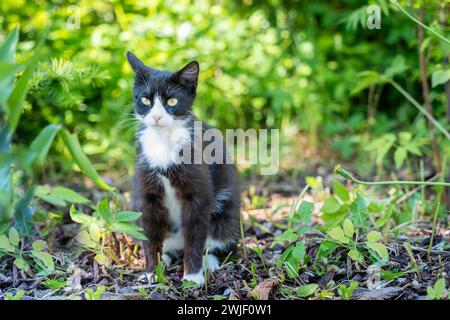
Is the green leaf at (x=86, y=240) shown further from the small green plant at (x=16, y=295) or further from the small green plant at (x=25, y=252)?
the small green plant at (x=16, y=295)

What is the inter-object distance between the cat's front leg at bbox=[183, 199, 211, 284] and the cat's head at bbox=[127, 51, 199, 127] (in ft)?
1.33

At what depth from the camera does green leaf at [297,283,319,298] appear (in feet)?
8.02

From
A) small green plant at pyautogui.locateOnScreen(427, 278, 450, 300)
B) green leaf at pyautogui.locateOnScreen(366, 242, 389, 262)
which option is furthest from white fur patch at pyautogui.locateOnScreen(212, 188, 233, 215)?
small green plant at pyautogui.locateOnScreen(427, 278, 450, 300)

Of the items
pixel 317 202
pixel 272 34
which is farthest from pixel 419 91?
pixel 317 202

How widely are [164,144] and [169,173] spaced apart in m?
0.15

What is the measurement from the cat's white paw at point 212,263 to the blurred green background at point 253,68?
1.28 meters

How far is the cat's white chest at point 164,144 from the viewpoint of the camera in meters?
2.81

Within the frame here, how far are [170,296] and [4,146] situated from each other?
2.99ft

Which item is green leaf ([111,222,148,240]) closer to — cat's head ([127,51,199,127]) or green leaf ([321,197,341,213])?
cat's head ([127,51,199,127])

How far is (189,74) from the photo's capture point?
285 centimetres

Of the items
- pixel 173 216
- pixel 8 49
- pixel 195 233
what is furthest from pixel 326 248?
pixel 8 49

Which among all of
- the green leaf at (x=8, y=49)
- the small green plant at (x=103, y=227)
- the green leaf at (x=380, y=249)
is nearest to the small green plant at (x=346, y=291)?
the green leaf at (x=380, y=249)

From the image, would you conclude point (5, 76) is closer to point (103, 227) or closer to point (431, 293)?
point (103, 227)

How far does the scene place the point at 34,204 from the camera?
3.38 meters
